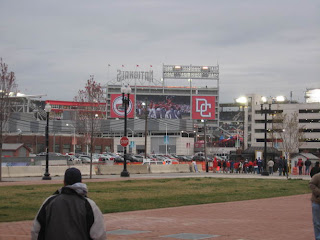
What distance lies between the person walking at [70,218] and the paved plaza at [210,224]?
691 centimetres

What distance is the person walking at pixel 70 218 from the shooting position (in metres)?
6.50

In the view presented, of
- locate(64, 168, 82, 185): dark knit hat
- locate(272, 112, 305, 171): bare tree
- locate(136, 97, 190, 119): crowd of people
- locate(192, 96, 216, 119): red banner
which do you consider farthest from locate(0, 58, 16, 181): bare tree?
locate(136, 97, 190, 119): crowd of people

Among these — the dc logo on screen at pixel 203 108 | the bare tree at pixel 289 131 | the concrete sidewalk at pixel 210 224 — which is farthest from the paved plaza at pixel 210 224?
the dc logo on screen at pixel 203 108

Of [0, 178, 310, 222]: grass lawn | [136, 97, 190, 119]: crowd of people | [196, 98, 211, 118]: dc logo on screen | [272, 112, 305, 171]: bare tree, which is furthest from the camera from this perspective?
[136, 97, 190, 119]: crowd of people

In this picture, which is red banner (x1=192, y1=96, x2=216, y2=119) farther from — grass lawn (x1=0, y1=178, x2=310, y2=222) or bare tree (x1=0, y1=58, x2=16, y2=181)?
grass lawn (x1=0, y1=178, x2=310, y2=222)

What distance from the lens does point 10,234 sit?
13930 mm

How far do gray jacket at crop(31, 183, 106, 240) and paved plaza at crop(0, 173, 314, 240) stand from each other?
6907 mm

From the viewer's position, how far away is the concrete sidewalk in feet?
45.9

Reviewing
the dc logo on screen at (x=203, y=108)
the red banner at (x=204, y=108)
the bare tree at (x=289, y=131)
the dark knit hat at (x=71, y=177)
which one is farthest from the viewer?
the dc logo on screen at (x=203, y=108)

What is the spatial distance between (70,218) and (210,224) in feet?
32.9

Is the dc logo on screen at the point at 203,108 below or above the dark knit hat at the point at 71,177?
above

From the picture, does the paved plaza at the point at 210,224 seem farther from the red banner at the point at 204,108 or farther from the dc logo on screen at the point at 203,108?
the dc logo on screen at the point at 203,108

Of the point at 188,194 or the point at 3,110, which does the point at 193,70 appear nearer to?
the point at 3,110

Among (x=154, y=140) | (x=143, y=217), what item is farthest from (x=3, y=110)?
(x=154, y=140)
